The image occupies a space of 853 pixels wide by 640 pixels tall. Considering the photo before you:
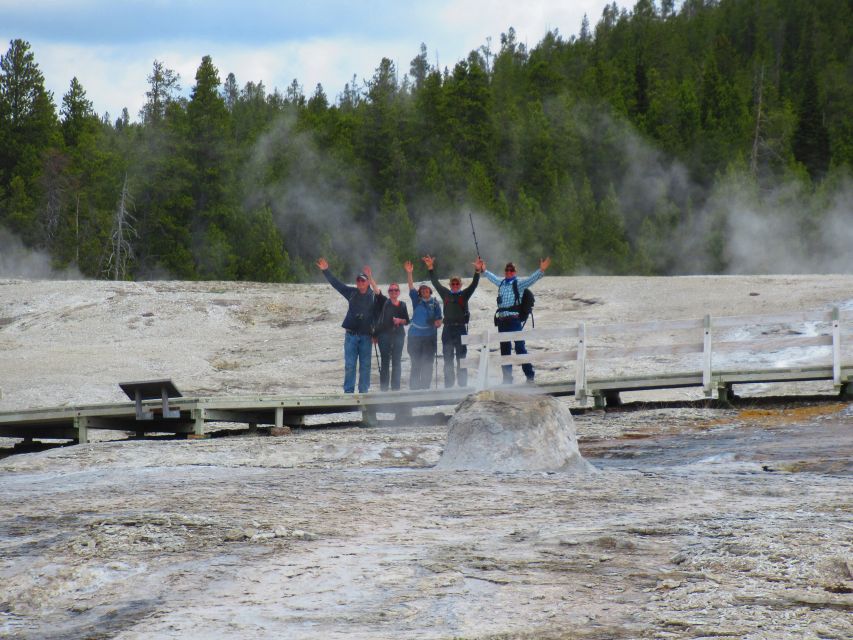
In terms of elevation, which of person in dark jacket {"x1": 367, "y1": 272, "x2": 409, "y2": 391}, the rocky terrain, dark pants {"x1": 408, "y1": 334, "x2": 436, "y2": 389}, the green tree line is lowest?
the rocky terrain

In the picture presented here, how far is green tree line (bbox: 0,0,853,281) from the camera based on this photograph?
4994 cm

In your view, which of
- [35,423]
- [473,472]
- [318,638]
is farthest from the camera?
[35,423]

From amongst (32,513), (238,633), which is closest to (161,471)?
(32,513)

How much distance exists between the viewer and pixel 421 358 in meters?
15.9

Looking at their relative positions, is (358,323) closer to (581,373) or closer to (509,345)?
(509,345)

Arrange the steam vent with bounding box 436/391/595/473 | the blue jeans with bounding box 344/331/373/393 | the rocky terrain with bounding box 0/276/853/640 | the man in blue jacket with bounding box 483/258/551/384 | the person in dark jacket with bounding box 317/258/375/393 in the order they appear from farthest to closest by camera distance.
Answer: the blue jeans with bounding box 344/331/373/393, the man in blue jacket with bounding box 483/258/551/384, the person in dark jacket with bounding box 317/258/375/393, the steam vent with bounding box 436/391/595/473, the rocky terrain with bounding box 0/276/853/640

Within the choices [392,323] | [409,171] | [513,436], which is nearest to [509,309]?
[392,323]

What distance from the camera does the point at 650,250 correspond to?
50844mm

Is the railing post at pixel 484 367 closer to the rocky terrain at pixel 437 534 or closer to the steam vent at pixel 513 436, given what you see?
the rocky terrain at pixel 437 534

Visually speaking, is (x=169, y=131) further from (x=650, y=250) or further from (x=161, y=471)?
(x=161, y=471)

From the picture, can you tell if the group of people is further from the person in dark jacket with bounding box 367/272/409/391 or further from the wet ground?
the wet ground

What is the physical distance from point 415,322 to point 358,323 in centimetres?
83

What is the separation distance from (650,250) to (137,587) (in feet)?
150

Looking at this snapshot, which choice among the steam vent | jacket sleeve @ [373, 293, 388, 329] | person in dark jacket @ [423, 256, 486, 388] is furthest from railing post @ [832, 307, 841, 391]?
jacket sleeve @ [373, 293, 388, 329]
